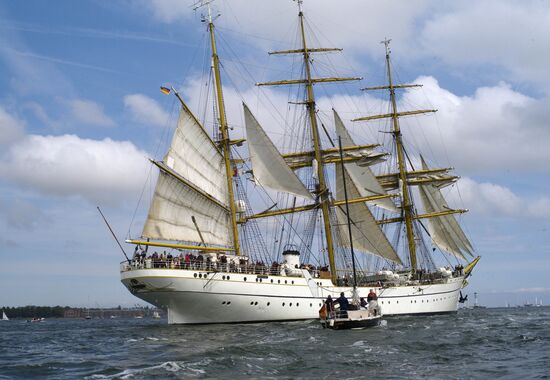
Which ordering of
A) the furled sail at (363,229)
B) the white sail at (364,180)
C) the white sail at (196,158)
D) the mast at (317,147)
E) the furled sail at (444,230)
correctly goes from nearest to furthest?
1. the white sail at (196,158)
2. the mast at (317,147)
3. the furled sail at (363,229)
4. the white sail at (364,180)
5. the furled sail at (444,230)

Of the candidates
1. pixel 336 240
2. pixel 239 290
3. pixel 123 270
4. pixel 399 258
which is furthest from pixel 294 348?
pixel 399 258

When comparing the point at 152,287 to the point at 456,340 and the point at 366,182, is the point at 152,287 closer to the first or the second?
the point at 456,340

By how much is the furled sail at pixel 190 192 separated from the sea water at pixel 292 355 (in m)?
11.1

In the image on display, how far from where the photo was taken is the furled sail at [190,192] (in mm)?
48812

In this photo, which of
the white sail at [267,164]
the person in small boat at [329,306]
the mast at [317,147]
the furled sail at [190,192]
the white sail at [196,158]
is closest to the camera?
the person in small boat at [329,306]

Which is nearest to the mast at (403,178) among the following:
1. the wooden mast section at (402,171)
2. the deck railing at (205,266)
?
the wooden mast section at (402,171)

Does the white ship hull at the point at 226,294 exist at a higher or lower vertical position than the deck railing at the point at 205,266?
lower

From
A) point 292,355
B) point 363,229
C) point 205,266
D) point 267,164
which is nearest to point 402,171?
point 363,229

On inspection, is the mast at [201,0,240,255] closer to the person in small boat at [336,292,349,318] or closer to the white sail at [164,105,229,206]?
the white sail at [164,105,229,206]

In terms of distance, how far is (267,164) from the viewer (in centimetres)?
5722

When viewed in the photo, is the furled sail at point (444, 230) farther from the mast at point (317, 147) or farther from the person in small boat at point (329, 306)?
the person in small boat at point (329, 306)

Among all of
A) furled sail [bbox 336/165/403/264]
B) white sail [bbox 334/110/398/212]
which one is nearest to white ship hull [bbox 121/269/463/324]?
furled sail [bbox 336/165/403/264]

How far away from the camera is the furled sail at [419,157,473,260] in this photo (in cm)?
7712

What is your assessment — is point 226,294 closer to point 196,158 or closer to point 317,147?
point 196,158
